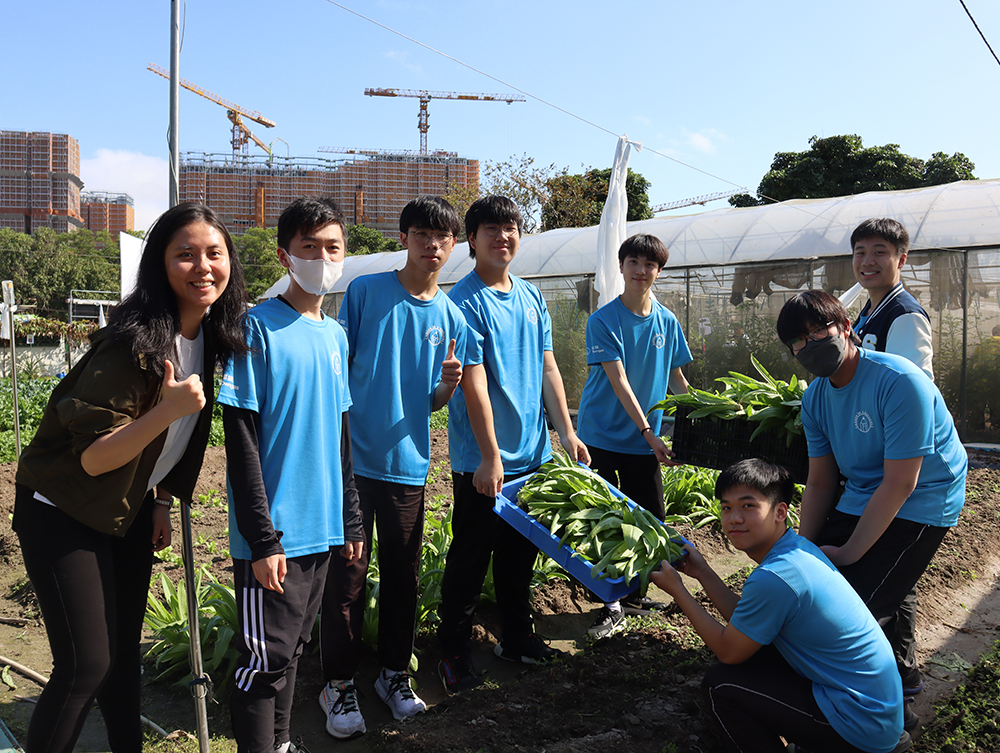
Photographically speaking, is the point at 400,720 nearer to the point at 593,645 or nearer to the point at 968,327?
the point at 593,645

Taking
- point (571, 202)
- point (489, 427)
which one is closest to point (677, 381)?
point (489, 427)

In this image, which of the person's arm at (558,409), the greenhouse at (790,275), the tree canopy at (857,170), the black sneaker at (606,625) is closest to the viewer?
the person's arm at (558,409)

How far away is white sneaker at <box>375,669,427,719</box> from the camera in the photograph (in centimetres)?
289

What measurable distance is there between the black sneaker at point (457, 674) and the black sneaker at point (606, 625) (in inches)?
30.4

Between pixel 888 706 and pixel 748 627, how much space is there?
19.0 inches

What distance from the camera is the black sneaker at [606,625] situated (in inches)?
145

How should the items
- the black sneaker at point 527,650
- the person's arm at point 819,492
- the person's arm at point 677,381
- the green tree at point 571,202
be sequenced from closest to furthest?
the person's arm at point 819,492, the black sneaker at point 527,650, the person's arm at point 677,381, the green tree at point 571,202

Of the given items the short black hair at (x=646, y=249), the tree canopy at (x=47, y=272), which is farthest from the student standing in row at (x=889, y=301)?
the tree canopy at (x=47, y=272)

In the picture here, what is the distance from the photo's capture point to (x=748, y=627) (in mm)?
2229

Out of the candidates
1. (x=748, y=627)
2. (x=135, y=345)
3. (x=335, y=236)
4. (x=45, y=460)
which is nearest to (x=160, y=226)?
(x=135, y=345)

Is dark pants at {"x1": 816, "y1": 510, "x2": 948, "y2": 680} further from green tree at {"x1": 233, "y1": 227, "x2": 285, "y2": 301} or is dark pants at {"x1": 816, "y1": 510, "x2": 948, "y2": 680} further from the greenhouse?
green tree at {"x1": 233, "y1": 227, "x2": 285, "y2": 301}

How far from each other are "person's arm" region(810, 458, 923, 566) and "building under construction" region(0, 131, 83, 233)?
10925 centimetres

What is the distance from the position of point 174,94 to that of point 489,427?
5.97 ft

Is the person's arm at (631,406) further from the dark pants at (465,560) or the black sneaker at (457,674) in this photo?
the black sneaker at (457,674)
